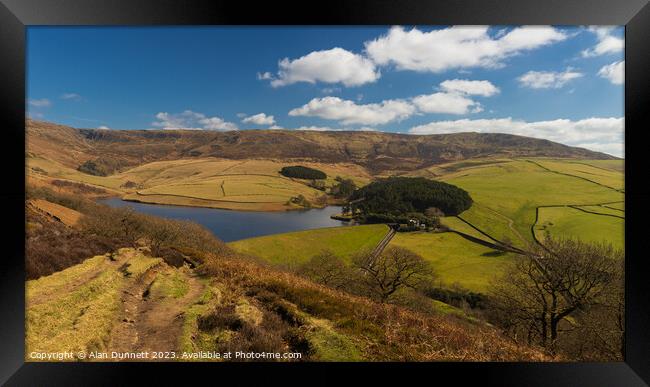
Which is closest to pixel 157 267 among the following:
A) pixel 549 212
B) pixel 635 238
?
pixel 635 238

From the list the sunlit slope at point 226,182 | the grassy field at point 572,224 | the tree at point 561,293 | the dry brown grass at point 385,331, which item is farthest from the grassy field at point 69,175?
the grassy field at point 572,224

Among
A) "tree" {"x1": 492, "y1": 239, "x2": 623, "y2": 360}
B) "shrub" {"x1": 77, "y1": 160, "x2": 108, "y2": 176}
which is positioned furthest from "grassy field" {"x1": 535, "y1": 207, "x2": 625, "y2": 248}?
"shrub" {"x1": 77, "y1": 160, "x2": 108, "y2": 176}

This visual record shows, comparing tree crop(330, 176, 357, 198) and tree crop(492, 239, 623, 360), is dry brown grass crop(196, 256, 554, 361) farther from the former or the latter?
tree crop(330, 176, 357, 198)

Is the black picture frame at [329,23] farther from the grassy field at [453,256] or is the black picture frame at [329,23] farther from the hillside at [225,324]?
the grassy field at [453,256]

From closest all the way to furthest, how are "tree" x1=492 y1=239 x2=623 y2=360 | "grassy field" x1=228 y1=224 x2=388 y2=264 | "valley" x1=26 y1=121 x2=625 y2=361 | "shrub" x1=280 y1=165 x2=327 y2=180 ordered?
"valley" x1=26 y1=121 x2=625 y2=361 → "tree" x1=492 y1=239 x2=623 y2=360 → "grassy field" x1=228 y1=224 x2=388 y2=264 → "shrub" x1=280 y1=165 x2=327 y2=180

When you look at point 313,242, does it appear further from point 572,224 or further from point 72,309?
point 572,224
